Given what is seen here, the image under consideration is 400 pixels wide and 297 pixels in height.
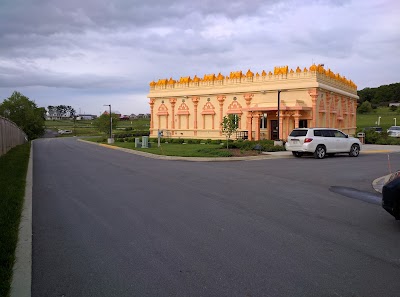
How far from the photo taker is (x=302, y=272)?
14.8 feet

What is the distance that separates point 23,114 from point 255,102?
220 feet

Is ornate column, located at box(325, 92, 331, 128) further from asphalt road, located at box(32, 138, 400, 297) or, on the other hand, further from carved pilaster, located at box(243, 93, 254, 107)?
asphalt road, located at box(32, 138, 400, 297)

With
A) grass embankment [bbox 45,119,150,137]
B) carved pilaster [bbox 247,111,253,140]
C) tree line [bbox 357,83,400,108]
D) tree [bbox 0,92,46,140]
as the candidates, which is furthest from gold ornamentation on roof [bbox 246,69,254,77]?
tree line [bbox 357,83,400,108]

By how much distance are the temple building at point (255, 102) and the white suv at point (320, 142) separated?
20.3 ft

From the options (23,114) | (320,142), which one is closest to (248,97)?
(320,142)

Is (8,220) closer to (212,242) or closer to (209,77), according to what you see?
(212,242)

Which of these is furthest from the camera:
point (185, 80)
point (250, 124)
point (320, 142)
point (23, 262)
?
point (185, 80)

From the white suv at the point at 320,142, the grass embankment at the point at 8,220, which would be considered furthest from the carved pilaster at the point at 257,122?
the grass embankment at the point at 8,220

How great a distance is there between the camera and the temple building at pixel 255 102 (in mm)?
30797

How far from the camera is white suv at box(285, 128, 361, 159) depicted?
20312 millimetres

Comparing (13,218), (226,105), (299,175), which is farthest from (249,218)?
(226,105)

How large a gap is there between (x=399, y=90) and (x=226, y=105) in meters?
121

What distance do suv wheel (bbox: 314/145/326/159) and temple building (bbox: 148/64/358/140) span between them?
6.86 m

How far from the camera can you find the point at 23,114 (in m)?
82.9
